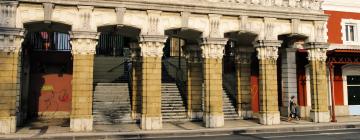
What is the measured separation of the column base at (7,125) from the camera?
53.7 ft

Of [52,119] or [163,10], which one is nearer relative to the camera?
[163,10]

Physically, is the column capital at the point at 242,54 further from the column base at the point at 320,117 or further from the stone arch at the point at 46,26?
the stone arch at the point at 46,26

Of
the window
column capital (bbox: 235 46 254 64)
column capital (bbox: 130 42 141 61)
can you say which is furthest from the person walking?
column capital (bbox: 130 42 141 61)

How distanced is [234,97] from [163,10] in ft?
31.8

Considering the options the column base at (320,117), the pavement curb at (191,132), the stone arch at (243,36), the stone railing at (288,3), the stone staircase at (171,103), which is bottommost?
the pavement curb at (191,132)

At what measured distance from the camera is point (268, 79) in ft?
68.7

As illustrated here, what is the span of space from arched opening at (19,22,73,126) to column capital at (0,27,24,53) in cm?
559

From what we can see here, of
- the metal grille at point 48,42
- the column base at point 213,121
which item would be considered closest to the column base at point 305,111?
the column base at point 213,121

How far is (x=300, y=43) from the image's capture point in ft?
82.3

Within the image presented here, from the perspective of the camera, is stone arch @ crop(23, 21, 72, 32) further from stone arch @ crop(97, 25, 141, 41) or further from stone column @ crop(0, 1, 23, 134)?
stone arch @ crop(97, 25, 141, 41)

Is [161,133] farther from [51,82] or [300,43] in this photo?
[300,43]

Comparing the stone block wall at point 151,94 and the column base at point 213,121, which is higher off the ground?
the stone block wall at point 151,94

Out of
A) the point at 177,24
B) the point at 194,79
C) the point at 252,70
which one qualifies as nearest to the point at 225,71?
the point at 252,70

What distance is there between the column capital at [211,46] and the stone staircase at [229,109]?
212 inches
